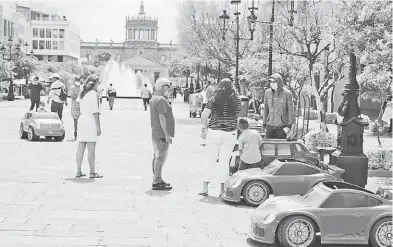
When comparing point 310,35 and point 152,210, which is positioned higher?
point 310,35

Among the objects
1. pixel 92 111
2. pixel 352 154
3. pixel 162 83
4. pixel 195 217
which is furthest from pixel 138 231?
pixel 352 154

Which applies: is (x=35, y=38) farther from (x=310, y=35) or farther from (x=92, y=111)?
(x=92, y=111)

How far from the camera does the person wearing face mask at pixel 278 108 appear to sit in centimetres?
1145

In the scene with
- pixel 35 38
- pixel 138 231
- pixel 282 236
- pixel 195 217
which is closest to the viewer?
pixel 282 236

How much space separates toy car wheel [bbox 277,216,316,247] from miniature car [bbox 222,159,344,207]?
2.29 metres

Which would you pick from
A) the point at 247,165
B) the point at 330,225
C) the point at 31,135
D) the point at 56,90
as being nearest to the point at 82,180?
the point at 247,165

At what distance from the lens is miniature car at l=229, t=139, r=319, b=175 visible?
11.0 meters

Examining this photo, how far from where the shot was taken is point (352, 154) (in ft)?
38.8

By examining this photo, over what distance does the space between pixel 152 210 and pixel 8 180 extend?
340 cm

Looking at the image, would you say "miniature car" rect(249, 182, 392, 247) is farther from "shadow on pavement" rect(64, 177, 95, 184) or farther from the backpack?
the backpack

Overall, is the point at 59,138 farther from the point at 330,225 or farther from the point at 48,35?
the point at 48,35

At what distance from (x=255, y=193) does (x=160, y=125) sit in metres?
1.94

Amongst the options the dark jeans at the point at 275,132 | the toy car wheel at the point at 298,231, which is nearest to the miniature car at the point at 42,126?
the dark jeans at the point at 275,132

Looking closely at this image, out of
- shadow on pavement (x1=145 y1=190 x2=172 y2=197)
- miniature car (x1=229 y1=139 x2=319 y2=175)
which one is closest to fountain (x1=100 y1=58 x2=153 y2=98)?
miniature car (x1=229 y1=139 x2=319 y2=175)
